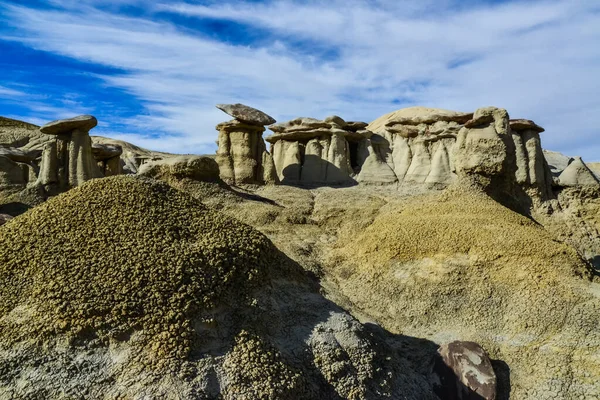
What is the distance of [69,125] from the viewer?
575 inches

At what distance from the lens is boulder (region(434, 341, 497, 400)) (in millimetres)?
6715

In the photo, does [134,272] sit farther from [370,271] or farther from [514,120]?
[514,120]

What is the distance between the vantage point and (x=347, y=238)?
10.6m

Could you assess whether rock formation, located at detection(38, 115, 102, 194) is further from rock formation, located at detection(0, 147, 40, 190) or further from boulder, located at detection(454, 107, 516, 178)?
boulder, located at detection(454, 107, 516, 178)

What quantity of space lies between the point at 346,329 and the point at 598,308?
3.33 metres

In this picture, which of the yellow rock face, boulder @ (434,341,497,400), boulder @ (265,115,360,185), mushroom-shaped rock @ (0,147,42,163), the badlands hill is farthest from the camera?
boulder @ (265,115,360,185)

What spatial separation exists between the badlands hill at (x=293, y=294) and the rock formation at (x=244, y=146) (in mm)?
4346

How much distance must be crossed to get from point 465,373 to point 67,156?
11293 mm

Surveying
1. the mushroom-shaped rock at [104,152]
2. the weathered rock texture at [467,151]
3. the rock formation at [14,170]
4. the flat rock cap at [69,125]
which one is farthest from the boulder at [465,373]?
the mushroom-shaped rock at [104,152]

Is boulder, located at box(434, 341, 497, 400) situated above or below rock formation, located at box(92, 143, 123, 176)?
below

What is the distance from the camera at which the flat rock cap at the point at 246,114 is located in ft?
56.7

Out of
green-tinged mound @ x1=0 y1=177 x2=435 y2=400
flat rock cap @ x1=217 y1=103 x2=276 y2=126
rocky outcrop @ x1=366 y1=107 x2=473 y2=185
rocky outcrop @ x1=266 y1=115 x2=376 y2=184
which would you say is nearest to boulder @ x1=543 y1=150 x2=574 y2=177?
rocky outcrop @ x1=366 y1=107 x2=473 y2=185

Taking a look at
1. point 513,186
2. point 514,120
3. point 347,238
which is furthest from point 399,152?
point 347,238

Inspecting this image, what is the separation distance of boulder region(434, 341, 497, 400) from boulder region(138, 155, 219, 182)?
6.65 metres
